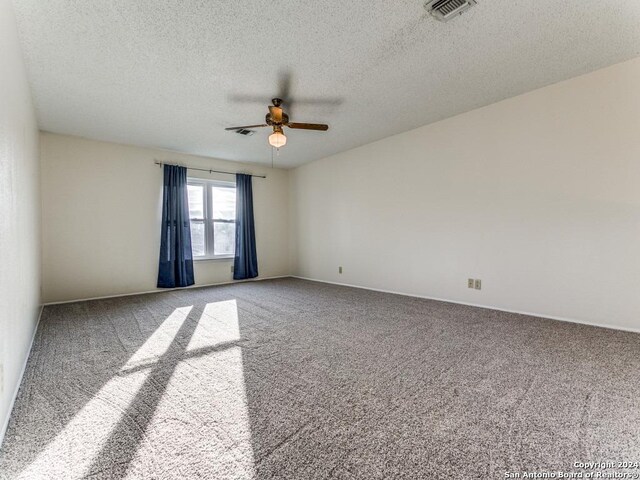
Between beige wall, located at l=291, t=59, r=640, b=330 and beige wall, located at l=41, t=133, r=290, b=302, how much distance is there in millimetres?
3533

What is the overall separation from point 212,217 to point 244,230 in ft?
2.14

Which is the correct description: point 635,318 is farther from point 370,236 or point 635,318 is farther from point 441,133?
point 370,236

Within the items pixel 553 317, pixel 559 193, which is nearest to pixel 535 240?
pixel 559 193

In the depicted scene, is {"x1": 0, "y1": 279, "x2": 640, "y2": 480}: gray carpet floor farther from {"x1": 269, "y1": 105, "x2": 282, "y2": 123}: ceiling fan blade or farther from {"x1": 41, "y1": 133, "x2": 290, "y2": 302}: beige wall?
{"x1": 269, "y1": 105, "x2": 282, "y2": 123}: ceiling fan blade

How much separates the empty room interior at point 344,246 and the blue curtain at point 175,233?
5 centimetres

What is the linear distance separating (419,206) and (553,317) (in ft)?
6.74

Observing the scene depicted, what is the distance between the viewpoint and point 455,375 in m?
1.96

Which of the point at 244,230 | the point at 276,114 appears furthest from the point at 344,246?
the point at 276,114

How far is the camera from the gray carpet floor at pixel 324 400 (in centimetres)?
123

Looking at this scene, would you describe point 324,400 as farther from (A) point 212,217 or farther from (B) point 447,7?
(A) point 212,217

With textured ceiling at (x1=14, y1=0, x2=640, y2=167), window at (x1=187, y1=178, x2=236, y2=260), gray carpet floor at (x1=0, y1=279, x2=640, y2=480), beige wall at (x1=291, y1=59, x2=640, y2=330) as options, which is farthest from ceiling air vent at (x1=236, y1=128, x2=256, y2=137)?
gray carpet floor at (x1=0, y1=279, x2=640, y2=480)

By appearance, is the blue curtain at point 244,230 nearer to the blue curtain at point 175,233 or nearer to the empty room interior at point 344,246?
the empty room interior at point 344,246

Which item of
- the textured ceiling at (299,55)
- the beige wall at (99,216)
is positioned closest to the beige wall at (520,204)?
the textured ceiling at (299,55)

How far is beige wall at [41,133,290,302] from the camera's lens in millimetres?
4172
